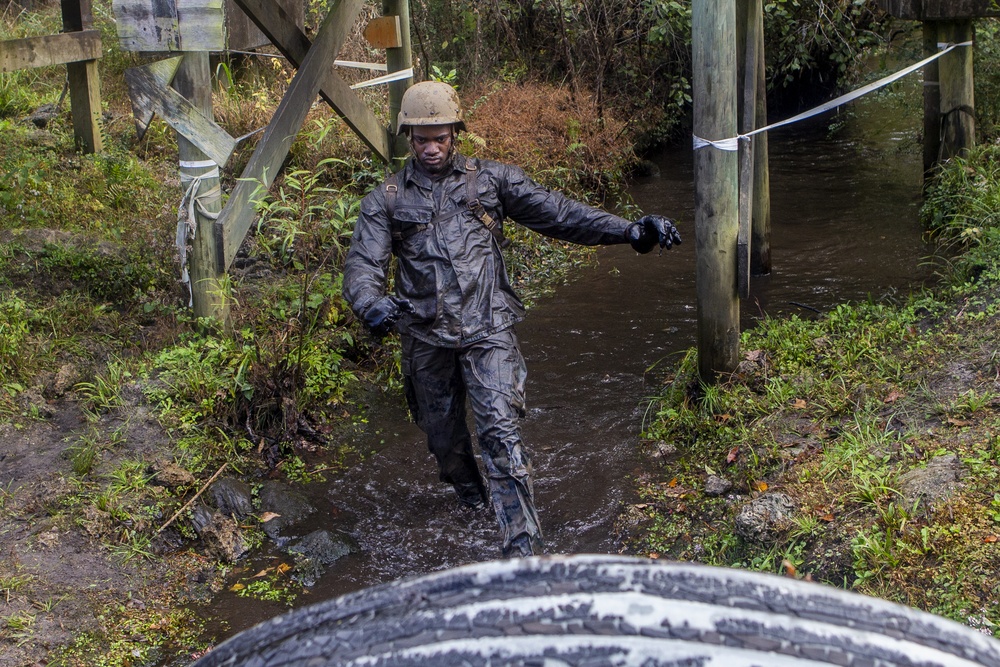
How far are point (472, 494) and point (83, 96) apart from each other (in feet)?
18.8

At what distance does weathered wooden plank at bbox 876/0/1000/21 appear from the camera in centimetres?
658

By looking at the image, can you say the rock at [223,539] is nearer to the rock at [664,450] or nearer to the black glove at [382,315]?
the black glove at [382,315]

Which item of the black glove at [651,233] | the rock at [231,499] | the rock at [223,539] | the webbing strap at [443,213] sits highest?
the webbing strap at [443,213]

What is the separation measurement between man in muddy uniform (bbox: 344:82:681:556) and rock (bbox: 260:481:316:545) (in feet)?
3.00

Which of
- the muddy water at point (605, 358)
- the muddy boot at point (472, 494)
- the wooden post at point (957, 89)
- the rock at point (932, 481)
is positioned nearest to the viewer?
the rock at point (932, 481)

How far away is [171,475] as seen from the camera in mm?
5004

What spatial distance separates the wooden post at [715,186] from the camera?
495 centimetres

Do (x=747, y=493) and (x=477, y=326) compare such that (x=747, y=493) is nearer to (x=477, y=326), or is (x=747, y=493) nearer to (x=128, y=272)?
(x=477, y=326)

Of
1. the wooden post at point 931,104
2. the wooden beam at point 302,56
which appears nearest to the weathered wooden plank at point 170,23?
the wooden beam at point 302,56

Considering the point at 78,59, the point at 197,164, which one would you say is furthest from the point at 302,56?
the point at 78,59

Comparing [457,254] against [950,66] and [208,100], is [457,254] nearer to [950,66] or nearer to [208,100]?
[208,100]

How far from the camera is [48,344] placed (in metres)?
5.95

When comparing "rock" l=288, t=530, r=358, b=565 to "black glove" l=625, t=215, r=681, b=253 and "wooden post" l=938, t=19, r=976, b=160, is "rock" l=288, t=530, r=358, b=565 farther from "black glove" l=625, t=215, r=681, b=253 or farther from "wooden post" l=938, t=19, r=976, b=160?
"wooden post" l=938, t=19, r=976, b=160

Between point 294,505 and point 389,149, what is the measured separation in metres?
3.23
